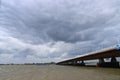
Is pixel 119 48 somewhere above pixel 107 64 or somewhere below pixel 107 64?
above

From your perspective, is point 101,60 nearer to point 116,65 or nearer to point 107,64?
point 107,64

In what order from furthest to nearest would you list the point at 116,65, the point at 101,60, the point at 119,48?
the point at 101,60
the point at 116,65
the point at 119,48

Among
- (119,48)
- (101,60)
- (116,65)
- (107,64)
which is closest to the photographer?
(119,48)

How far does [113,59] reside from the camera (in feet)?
176

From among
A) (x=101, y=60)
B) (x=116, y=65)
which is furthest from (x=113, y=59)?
(x=101, y=60)

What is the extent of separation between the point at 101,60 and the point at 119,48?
29.0 metres

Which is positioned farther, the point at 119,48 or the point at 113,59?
the point at 113,59

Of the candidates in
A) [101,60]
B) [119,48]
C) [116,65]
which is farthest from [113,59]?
[119,48]

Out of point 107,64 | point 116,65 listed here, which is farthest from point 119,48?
point 107,64

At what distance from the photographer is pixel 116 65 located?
5047 centimetres

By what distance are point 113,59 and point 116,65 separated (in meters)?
3.48

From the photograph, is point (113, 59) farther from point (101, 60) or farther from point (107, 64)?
point (101, 60)

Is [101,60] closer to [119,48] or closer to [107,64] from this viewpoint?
[107,64]

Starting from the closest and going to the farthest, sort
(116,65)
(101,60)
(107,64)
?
(116,65), (107,64), (101,60)
